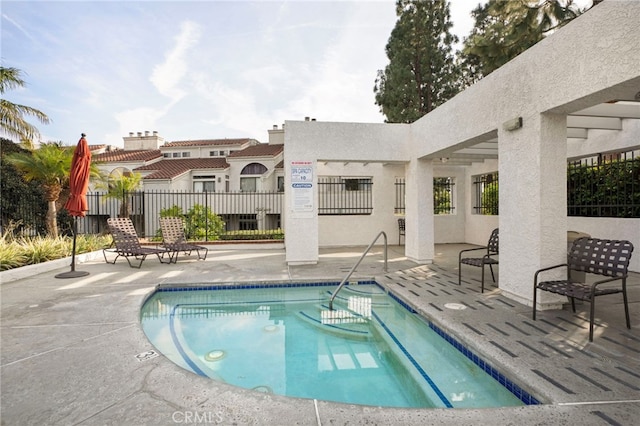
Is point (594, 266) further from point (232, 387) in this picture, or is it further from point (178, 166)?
point (178, 166)

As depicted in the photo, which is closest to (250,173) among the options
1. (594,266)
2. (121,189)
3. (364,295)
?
(121,189)

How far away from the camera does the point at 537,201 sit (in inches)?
190

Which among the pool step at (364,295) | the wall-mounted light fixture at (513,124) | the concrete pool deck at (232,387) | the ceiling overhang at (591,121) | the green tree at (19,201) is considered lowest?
the pool step at (364,295)

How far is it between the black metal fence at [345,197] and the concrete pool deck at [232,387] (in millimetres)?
8123

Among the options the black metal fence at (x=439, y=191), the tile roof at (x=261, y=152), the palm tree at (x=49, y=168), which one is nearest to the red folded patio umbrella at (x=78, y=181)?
the palm tree at (x=49, y=168)

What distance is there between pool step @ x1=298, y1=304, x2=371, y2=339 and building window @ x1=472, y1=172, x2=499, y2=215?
9297 mm

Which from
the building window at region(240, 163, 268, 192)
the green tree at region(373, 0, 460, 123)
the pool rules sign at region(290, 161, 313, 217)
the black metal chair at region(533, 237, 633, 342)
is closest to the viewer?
the black metal chair at region(533, 237, 633, 342)

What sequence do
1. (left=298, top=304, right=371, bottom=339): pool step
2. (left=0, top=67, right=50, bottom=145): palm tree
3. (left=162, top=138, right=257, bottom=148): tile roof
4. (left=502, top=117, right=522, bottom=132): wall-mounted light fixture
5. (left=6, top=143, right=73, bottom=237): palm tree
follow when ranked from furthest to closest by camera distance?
(left=162, top=138, right=257, bottom=148): tile roof < (left=0, top=67, right=50, bottom=145): palm tree < (left=6, top=143, right=73, bottom=237): palm tree < (left=502, top=117, right=522, bottom=132): wall-mounted light fixture < (left=298, top=304, right=371, bottom=339): pool step

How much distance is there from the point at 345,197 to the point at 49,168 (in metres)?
10.4

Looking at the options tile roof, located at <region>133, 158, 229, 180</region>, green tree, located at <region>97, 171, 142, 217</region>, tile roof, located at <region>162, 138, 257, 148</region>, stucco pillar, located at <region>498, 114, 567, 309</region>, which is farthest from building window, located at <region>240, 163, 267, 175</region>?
stucco pillar, located at <region>498, 114, 567, 309</region>

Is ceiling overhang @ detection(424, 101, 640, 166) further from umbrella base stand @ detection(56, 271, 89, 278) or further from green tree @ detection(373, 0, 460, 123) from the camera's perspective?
green tree @ detection(373, 0, 460, 123)

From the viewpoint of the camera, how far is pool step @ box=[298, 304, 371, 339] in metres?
4.88

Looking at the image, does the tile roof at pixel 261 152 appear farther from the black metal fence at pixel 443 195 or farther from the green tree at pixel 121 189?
the black metal fence at pixel 443 195

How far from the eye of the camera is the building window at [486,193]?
40.9 feet
